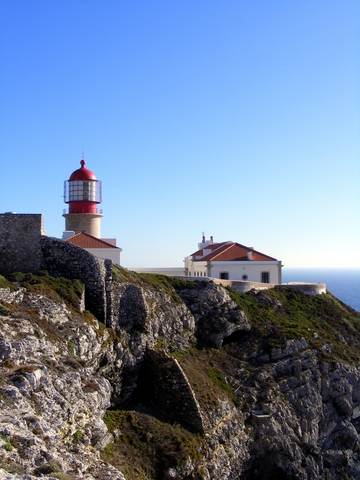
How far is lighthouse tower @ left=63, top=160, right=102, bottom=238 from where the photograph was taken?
48062 mm

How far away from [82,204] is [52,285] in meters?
20.7

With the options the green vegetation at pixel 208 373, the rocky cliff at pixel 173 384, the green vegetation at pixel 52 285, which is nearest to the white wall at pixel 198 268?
the rocky cliff at pixel 173 384

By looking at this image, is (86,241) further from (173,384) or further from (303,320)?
(173,384)

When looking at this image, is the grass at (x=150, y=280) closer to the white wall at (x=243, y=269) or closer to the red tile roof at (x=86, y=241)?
the red tile roof at (x=86, y=241)

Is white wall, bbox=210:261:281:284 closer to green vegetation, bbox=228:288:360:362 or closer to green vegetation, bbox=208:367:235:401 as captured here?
green vegetation, bbox=228:288:360:362

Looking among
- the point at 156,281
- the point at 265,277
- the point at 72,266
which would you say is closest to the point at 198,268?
the point at 265,277

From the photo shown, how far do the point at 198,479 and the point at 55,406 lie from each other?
9465 millimetres

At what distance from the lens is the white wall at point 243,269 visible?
158 ft

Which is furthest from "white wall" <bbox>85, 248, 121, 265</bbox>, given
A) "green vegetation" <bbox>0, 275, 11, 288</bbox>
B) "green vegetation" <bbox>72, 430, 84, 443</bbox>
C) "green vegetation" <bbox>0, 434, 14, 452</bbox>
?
"green vegetation" <bbox>0, 434, 14, 452</bbox>

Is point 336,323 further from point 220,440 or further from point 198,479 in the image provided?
point 198,479

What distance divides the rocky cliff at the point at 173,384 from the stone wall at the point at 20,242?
157 cm

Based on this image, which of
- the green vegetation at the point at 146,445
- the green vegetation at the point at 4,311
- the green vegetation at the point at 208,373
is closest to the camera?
the green vegetation at the point at 4,311

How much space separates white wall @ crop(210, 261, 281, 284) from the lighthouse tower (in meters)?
9.09

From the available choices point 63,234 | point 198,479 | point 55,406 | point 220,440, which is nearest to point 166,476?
point 198,479
